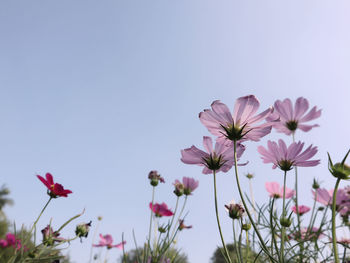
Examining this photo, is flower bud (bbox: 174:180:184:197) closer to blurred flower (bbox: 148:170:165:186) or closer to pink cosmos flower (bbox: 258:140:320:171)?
blurred flower (bbox: 148:170:165:186)

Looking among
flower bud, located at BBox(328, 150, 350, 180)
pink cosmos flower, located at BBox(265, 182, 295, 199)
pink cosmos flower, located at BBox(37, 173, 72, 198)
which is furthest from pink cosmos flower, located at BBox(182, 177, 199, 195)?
flower bud, located at BBox(328, 150, 350, 180)

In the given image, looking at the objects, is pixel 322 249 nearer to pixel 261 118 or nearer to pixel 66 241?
pixel 261 118

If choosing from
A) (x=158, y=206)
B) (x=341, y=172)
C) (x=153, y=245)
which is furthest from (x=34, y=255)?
(x=341, y=172)

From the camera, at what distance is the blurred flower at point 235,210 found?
72 cm

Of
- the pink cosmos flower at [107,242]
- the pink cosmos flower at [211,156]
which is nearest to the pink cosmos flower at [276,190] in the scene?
the pink cosmos flower at [211,156]

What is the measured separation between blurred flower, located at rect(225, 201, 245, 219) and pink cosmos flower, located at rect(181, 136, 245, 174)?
143mm

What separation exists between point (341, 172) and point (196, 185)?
119 centimetres

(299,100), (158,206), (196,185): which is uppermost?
(299,100)

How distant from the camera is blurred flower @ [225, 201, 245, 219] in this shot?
719 mm

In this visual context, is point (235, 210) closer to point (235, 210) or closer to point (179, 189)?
point (235, 210)

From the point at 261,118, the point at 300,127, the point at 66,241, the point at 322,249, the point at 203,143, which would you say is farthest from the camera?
the point at 300,127

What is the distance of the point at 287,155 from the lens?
2.17 ft

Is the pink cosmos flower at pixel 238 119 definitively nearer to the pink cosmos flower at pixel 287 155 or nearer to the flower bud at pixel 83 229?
the pink cosmos flower at pixel 287 155

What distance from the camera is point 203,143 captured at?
66cm
